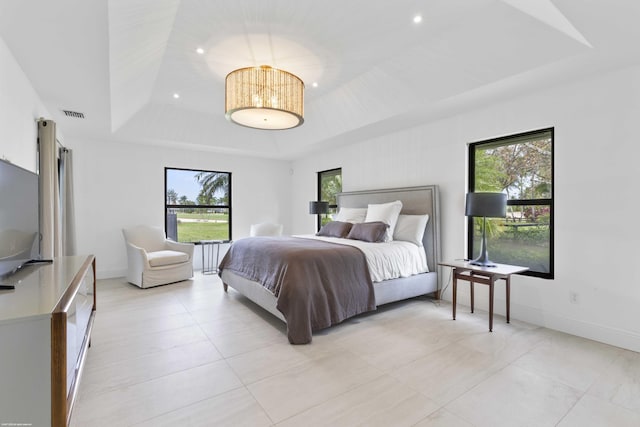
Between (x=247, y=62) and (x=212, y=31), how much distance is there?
1.85 ft

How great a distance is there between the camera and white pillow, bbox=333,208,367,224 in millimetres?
4750

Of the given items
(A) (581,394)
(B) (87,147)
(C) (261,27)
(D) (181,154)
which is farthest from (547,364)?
(B) (87,147)

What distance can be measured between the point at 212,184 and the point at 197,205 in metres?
0.53

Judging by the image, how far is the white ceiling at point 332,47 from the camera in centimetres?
212

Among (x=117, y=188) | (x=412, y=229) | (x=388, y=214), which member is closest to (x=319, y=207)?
(x=388, y=214)

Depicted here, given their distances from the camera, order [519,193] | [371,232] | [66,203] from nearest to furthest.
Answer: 1. [519,193]
2. [371,232]
3. [66,203]

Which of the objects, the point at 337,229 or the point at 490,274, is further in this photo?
the point at 337,229

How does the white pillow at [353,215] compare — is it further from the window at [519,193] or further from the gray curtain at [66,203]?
the gray curtain at [66,203]

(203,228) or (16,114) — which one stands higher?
(16,114)

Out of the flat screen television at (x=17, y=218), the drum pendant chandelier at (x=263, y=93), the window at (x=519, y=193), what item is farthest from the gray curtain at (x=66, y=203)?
the window at (x=519, y=193)

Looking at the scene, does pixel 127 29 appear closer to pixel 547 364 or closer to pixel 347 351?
pixel 347 351

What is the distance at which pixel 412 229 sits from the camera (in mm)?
4055

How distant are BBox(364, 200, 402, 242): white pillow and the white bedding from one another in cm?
23

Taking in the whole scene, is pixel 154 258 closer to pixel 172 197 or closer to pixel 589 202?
pixel 172 197
